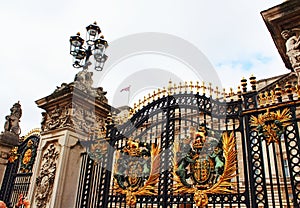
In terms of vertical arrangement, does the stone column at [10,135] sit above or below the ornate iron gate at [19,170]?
above

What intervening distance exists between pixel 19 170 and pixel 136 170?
4.04 meters

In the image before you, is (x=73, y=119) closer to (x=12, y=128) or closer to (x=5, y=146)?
(x=5, y=146)

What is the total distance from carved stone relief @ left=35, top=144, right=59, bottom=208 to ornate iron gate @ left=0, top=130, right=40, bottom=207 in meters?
1.45

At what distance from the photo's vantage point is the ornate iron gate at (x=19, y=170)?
7.48 m

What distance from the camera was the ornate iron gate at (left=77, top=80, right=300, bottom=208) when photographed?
175 inches

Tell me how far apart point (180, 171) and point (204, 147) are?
0.61 m

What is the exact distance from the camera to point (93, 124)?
6648 millimetres

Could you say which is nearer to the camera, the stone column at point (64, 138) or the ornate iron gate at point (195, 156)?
the ornate iron gate at point (195, 156)

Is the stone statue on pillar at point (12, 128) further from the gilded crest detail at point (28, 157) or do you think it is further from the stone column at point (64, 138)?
the stone column at point (64, 138)

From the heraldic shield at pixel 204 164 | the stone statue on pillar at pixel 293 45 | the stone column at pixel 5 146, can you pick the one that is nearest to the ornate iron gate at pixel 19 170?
the stone column at pixel 5 146

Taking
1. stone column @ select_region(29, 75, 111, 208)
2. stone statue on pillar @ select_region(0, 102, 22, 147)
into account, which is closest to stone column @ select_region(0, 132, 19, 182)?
stone statue on pillar @ select_region(0, 102, 22, 147)

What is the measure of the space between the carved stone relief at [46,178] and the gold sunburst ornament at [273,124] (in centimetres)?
417

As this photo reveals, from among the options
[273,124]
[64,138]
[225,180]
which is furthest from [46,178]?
[273,124]

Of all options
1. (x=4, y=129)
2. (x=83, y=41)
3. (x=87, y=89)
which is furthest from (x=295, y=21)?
(x=4, y=129)
